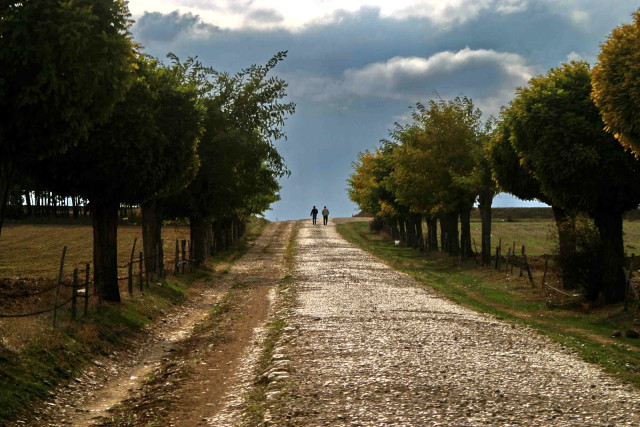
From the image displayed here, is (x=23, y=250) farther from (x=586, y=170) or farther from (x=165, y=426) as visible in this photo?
(x=165, y=426)

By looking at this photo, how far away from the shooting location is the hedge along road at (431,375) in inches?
389

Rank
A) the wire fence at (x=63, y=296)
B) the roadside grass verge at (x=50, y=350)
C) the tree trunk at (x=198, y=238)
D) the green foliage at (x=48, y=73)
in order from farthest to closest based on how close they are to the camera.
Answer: the tree trunk at (x=198, y=238), the wire fence at (x=63, y=296), the green foliage at (x=48, y=73), the roadside grass verge at (x=50, y=350)

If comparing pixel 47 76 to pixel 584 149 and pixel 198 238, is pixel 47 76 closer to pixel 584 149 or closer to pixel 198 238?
pixel 584 149

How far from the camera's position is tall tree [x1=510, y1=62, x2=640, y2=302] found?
21.5 meters

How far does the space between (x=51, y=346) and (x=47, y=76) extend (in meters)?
5.15

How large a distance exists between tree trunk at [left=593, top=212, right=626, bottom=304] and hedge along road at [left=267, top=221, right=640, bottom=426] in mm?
4788

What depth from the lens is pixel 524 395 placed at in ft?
36.0

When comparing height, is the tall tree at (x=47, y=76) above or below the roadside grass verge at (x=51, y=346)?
above

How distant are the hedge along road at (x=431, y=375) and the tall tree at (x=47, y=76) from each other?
6.09 meters

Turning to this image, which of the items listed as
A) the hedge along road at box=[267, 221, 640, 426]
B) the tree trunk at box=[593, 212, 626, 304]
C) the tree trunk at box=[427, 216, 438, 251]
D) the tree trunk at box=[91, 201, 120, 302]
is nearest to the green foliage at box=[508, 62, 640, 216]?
the tree trunk at box=[593, 212, 626, 304]

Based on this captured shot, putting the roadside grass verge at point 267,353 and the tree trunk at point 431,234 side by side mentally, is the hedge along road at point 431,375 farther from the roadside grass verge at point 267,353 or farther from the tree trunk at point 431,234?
the tree trunk at point 431,234

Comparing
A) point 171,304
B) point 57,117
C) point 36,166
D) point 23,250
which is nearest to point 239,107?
point 171,304

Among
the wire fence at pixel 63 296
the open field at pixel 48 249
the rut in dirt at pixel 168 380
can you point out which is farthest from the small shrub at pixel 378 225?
the rut in dirt at pixel 168 380

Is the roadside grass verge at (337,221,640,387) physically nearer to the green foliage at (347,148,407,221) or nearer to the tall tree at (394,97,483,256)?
the tall tree at (394,97,483,256)
